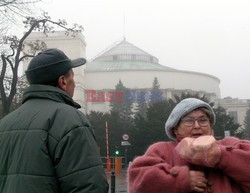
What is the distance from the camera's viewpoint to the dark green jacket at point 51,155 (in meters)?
2.18

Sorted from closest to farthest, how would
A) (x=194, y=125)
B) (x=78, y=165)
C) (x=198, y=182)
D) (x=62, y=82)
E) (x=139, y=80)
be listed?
(x=78, y=165), (x=198, y=182), (x=62, y=82), (x=194, y=125), (x=139, y=80)

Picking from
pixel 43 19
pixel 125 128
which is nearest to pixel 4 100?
pixel 43 19

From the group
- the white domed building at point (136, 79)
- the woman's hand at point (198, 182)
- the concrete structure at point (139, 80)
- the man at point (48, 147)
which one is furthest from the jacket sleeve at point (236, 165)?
the white domed building at point (136, 79)

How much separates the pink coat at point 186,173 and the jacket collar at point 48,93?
0.60 metres

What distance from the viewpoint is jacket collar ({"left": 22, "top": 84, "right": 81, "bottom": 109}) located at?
2469mm

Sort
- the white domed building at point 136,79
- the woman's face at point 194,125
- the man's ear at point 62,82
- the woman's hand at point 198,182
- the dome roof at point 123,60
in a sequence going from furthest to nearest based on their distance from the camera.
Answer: the dome roof at point 123,60 < the white domed building at point 136,79 < the woman's face at point 194,125 < the man's ear at point 62,82 < the woman's hand at point 198,182

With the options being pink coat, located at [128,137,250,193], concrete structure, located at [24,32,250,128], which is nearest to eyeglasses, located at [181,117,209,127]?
pink coat, located at [128,137,250,193]

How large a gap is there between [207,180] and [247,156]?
0.29 m

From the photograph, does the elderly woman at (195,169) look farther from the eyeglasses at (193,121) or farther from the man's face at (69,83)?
the man's face at (69,83)

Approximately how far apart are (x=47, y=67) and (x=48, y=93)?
0.54 feet

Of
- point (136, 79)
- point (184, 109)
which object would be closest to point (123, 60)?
point (136, 79)

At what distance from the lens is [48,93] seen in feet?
8.10

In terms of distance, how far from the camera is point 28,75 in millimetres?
2566

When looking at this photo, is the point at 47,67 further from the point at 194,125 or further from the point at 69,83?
the point at 194,125
